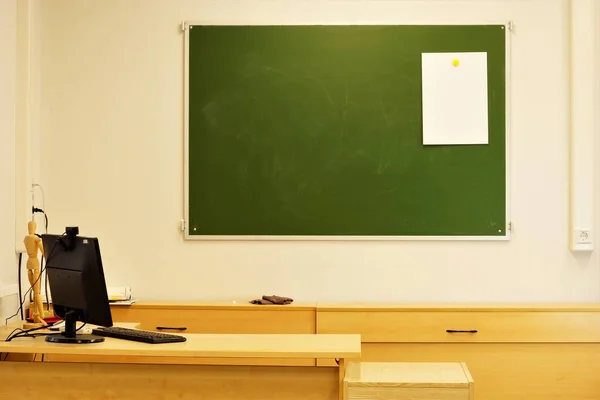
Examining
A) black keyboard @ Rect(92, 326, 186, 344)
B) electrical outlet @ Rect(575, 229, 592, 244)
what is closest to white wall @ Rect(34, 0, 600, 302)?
electrical outlet @ Rect(575, 229, 592, 244)

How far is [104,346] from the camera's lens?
3010 mm

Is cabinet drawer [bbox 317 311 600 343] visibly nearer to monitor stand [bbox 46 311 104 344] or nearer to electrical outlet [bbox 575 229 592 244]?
electrical outlet [bbox 575 229 592 244]

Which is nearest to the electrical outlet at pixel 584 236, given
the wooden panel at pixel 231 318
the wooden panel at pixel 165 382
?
the wooden panel at pixel 231 318

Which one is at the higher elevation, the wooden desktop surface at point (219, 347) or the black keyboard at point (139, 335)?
the black keyboard at point (139, 335)

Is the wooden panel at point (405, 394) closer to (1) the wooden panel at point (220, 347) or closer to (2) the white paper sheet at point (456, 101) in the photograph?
(1) the wooden panel at point (220, 347)

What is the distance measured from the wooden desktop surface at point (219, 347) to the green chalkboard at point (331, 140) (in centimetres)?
147

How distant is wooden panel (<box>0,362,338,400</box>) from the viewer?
10.2 feet

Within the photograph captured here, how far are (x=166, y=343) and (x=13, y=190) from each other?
183 centimetres

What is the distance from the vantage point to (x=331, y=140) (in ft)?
14.9

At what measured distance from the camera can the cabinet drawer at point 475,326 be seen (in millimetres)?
4152

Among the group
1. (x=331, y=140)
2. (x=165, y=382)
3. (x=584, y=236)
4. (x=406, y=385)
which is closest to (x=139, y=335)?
(x=165, y=382)

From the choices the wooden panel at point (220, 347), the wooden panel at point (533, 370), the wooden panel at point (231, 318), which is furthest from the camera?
the wooden panel at point (231, 318)

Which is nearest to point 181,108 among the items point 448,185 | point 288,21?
point 288,21

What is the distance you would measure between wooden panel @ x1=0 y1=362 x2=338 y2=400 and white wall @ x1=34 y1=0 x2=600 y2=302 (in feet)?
4.61
